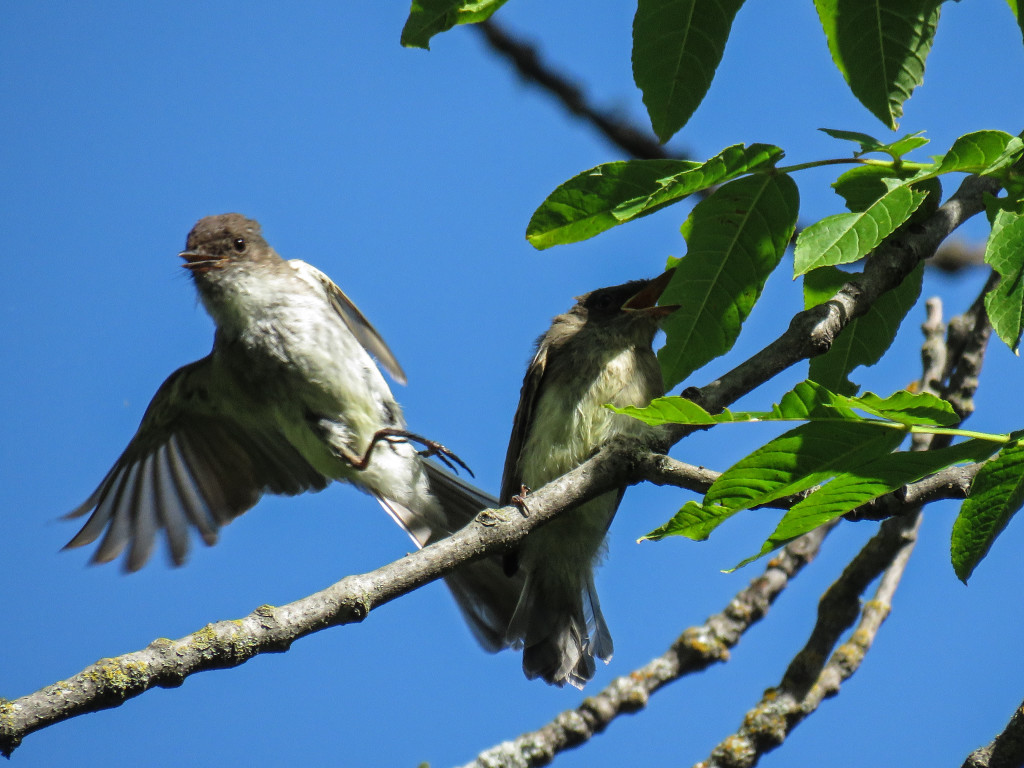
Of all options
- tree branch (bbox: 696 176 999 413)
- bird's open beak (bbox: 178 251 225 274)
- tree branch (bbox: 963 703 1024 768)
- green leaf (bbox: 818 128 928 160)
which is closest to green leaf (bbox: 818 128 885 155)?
green leaf (bbox: 818 128 928 160)

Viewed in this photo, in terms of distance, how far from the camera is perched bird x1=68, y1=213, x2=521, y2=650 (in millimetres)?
5559

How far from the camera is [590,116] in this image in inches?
215

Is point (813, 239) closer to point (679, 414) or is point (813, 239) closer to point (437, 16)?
point (679, 414)

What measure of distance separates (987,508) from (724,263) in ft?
3.71

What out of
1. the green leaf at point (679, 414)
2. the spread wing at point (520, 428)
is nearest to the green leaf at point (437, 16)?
the green leaf at point (679, 414)

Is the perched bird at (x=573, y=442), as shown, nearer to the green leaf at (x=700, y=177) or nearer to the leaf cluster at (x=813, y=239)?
the leaf cluster at (x=813, y=239)

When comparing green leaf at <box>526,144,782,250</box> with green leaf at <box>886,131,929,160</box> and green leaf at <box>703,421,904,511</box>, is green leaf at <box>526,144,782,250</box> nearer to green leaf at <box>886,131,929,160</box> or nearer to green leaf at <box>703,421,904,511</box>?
green leaf at <box>886,131,929,160</box>

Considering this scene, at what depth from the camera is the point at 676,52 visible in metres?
2.46

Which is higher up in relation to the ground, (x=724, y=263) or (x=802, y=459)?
(x=724, y=263)

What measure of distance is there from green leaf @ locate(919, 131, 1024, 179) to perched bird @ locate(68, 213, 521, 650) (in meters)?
3.39

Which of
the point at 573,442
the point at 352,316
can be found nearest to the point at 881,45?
the point at 573,442

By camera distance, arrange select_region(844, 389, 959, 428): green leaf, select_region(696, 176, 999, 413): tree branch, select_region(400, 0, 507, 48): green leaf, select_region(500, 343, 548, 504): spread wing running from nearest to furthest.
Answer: select_region(844, 389, 959, 428): green leaf, select_region(400, 0, 507, 48): green leaf, select_region(696, 176, 999, 413): tree branch, select_region(500, 343, 548, 504): spread wing

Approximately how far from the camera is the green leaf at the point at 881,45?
2.30 meters

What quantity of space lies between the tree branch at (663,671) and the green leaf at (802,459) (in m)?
2.66
